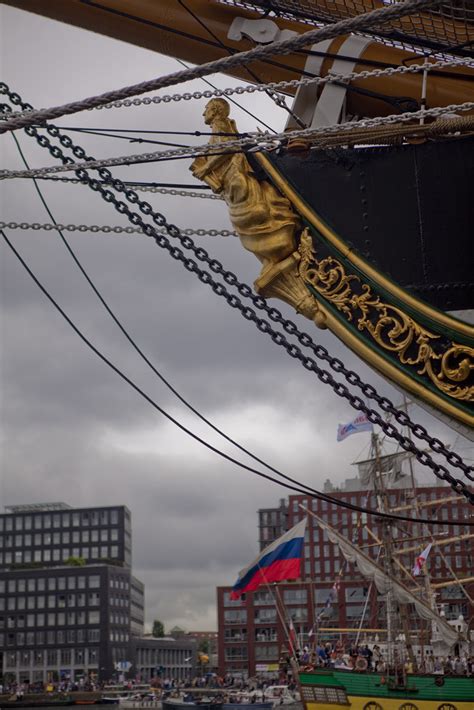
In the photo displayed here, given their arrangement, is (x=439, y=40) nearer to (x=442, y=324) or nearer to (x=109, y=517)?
(x=442, y=324)

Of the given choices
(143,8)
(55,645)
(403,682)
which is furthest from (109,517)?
(143,8)

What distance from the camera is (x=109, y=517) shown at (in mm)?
87938

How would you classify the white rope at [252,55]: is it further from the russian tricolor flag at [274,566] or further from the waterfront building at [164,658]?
the waterfront building at [164,658]

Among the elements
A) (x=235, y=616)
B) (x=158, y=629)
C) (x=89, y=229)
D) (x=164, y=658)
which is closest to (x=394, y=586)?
(x=89, y=229)

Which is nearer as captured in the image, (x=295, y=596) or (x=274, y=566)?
(x=274, y=566)

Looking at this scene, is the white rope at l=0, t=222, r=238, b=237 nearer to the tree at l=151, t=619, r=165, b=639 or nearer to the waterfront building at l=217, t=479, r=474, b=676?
the waterfront building at l=217, t=479, r=474, b=676

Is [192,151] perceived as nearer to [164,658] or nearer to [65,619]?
[65,619]

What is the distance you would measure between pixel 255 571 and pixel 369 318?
16.5 metres

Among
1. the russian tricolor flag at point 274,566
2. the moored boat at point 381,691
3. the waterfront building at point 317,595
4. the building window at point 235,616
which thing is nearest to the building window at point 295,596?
the waterfront building at point 317,595

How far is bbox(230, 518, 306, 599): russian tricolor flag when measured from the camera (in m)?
20.9

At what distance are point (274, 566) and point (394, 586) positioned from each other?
10692 millimetres

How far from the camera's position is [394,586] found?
30.7 m

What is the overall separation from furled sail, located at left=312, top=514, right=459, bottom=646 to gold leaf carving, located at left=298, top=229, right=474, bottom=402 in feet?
81.6

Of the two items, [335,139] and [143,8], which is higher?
[143,8]
